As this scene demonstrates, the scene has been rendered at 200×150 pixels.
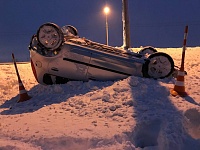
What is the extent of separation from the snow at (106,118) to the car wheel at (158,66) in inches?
11.1

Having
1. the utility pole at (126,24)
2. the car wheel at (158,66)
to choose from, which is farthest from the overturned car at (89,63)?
the utility pole at (126,24)

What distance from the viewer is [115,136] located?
420cm

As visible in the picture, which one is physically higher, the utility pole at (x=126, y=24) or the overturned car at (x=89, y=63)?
the utility pole at (x=126, y=24)

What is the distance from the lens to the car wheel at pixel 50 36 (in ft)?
22.5

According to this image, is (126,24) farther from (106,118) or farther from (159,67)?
(106,118)

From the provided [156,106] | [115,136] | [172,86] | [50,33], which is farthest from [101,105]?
[50,33]

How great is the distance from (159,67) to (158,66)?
3cm

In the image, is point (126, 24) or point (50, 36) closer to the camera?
point (50, 36)

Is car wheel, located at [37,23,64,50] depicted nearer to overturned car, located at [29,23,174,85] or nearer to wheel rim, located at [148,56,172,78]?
overturned car, located at [29,23,174,85]

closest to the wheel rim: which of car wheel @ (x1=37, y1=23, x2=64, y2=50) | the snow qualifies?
the snow

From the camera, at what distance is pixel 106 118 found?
5008 mm

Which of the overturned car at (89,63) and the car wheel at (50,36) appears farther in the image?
the overturned car at (89,63)

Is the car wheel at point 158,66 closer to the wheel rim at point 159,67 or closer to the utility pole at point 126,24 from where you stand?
the wheel rim at point 159,67

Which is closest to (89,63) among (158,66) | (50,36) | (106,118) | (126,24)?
(50,36)
